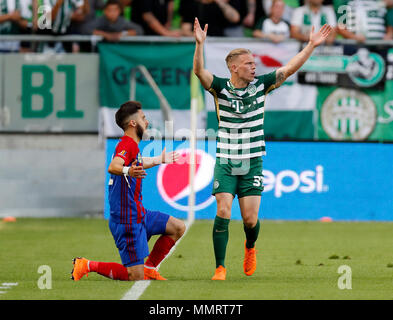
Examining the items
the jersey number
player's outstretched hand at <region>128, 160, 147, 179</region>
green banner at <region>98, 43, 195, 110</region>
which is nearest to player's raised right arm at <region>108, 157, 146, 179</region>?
player's outstretched hand at <region>128, 160, 147, 179</region>

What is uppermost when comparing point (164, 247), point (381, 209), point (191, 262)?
point (164, 247)

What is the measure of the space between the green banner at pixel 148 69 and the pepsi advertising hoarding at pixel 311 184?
5.52 ft

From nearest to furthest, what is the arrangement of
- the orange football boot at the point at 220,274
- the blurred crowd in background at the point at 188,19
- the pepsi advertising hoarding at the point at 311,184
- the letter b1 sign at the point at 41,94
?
the orange football boot at the point at 220,274 < the pepsi advertising hoarding at the point at 311,184 < the letter b1 sign at the point at 41,94 < the blurred crowd in background at the point at 188,19

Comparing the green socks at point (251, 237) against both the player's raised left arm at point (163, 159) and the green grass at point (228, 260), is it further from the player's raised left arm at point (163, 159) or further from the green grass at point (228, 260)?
the player's raised left arm at point (163, 159)

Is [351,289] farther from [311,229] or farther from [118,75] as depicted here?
[118,75]

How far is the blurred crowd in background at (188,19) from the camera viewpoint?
18.8 meters

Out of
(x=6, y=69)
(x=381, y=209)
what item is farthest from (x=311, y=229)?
(x=6, y=69)

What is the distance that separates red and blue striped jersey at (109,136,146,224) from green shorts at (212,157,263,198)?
78 cm

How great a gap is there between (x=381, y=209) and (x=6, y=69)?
7279mm

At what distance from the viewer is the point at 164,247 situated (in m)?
8.84

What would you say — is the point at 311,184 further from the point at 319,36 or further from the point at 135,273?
the point at 135,273

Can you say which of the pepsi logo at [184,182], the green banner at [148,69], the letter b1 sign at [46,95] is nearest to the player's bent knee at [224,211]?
the pepsi logo at [184,182]

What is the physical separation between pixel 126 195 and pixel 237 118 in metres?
1.25

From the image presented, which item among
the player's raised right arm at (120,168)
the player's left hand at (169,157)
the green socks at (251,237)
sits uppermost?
the player's left hand at (169,157)
